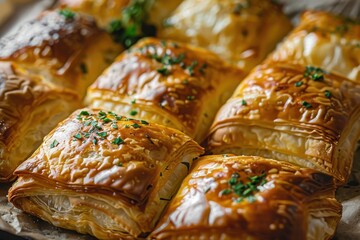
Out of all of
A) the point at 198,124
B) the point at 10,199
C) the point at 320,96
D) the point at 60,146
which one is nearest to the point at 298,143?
the point at 320,96

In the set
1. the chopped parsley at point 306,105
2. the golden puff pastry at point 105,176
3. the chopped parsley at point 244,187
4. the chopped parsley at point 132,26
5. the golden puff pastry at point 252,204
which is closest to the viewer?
the golden puff pastry at point 252,204

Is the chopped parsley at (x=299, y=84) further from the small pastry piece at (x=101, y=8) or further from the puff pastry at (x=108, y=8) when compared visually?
the small pastry piece at (x=101, y=8)

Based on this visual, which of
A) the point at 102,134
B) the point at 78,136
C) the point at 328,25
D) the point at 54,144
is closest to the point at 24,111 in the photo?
the point at 54,144

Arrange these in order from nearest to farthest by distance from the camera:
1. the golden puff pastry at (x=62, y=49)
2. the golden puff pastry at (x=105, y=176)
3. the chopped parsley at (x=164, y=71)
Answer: the golden puff pastry at (x=105, y=176), the chopped parsley at (x=164, y=71), the golden puff pastry at (x=62, y=49)

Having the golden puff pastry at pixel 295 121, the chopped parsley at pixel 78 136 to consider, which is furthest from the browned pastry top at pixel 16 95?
the golden puff pastry at pixel 295 121

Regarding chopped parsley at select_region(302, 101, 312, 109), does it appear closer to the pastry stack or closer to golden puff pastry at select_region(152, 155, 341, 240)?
the pastry stack

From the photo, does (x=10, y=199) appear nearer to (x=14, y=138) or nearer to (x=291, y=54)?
(x=14, y=138)

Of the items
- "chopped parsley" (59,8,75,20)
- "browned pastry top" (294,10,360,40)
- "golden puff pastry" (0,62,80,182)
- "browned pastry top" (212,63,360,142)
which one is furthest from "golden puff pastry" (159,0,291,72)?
"golden puff pastry" (0,62,80,182)
